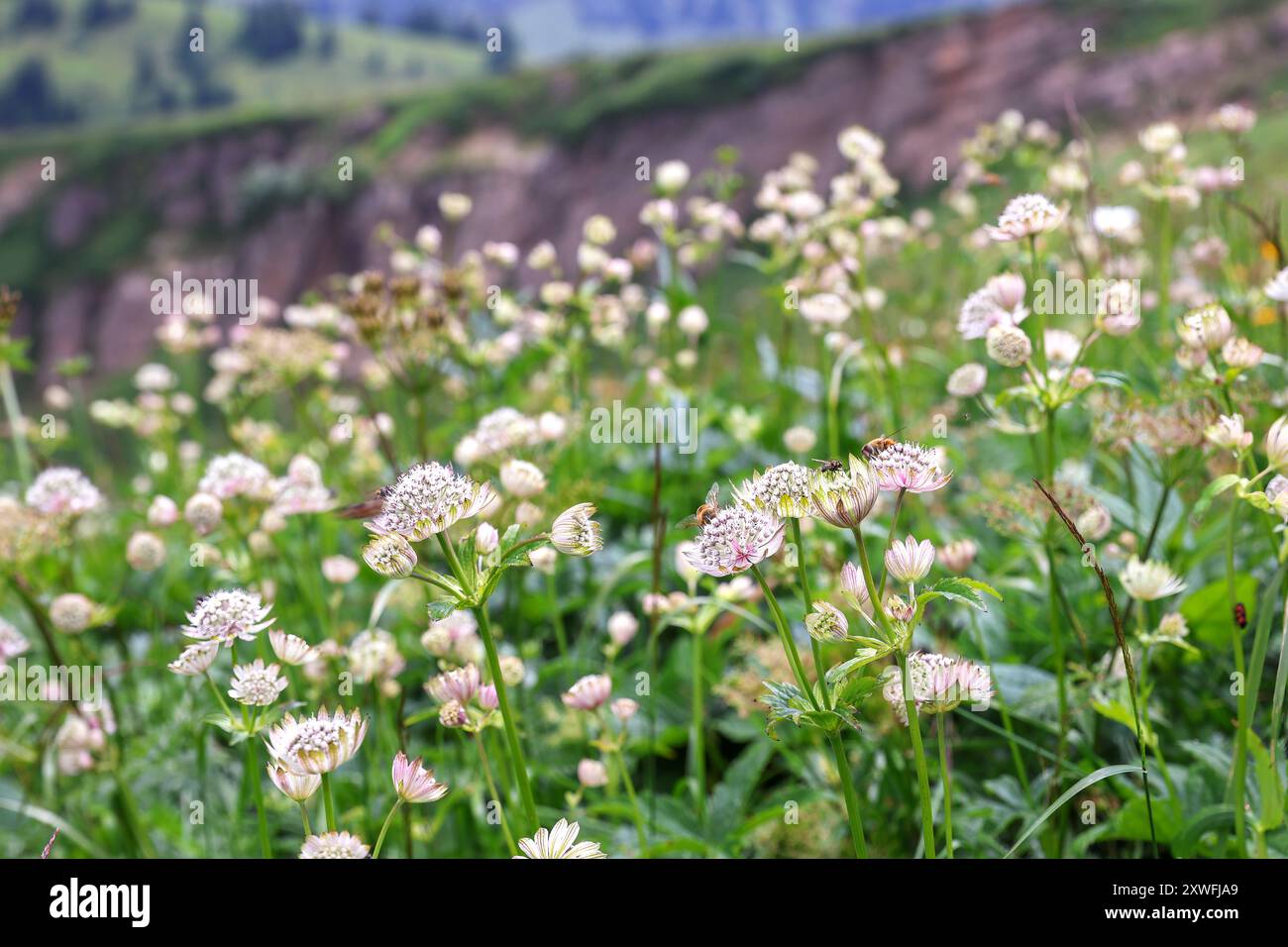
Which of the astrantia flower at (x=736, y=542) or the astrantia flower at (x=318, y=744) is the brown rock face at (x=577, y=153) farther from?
the astrantia flower at (x=318, y=744)

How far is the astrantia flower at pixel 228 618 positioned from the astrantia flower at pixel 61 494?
990 millimetres

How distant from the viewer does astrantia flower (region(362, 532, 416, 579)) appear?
1.05 meters

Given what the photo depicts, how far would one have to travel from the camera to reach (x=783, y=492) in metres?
1.01

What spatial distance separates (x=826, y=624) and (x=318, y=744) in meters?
0.57

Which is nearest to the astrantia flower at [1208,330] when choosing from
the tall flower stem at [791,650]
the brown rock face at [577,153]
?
the tall flower stem at [791,650]

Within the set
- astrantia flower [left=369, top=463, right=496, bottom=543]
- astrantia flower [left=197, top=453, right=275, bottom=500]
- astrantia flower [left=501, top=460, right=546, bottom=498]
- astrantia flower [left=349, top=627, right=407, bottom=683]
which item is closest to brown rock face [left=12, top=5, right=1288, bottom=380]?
astrantia flower [left=501, top=460, right=546, bottom=498]

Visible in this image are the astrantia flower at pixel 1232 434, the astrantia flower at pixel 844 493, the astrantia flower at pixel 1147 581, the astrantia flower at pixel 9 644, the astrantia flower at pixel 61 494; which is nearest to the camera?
the astrantia flower at pixel 844 493

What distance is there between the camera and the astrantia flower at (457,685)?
1.26 metres

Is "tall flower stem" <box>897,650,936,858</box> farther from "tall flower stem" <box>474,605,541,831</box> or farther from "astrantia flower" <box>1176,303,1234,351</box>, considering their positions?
"astrantia flower" <box>1176,303,1234,351</box>

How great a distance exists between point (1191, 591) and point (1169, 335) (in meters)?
0.91

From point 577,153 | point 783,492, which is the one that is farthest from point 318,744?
Answer: point 577,153

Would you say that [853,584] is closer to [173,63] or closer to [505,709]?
[505,709]
